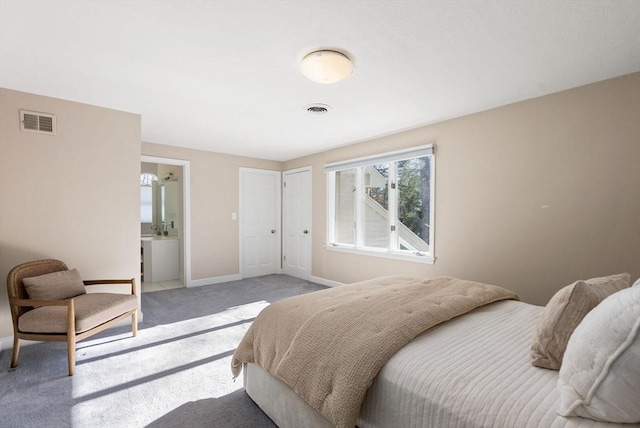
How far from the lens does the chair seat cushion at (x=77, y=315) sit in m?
2.35

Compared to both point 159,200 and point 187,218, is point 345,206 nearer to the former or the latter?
point 187,218

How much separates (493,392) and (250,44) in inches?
88.2

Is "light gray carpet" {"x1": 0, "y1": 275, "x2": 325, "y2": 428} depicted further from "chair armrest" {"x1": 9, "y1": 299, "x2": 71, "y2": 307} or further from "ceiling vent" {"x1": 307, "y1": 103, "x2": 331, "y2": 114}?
"ceiling vent" {"x1": 307, "y1": 103, "x2": 331, "y2": 114}

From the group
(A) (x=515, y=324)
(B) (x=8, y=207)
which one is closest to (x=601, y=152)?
(A) (x=515, y=324)

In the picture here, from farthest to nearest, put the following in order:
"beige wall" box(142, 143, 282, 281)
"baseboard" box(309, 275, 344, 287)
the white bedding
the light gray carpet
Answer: "beige wall" box(142, 143, 282, 281) → "baseboard" box(309, 275, 344, 287) → the light gray carpet → the white bedding

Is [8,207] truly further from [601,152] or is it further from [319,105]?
[601,152]

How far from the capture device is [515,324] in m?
1.69

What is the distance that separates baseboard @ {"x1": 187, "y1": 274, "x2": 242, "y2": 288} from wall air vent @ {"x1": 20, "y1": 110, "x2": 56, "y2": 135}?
2899mm

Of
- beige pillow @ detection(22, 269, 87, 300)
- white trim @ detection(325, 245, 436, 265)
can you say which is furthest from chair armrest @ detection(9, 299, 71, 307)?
white trim @ detection(325, 245, 436, 265)

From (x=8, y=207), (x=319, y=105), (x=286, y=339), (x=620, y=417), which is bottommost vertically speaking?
(x=286, y=339)

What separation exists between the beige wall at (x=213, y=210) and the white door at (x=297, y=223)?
0.91 m

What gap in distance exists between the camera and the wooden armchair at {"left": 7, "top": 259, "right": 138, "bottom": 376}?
2.35 m

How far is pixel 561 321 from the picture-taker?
1.24 m

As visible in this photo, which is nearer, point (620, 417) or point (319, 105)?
point (620, 417)
